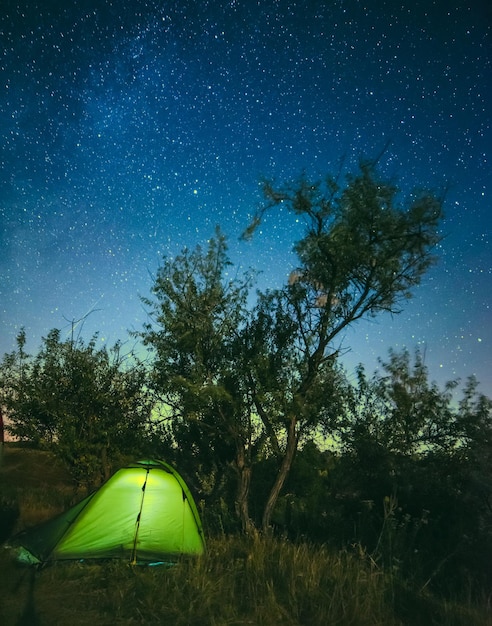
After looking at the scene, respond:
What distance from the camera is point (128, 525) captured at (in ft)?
31.6

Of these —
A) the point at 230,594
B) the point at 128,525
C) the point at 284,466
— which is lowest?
the point at 230,594

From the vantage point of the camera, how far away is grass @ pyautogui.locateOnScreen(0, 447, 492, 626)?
615 cm

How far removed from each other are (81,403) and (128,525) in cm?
730

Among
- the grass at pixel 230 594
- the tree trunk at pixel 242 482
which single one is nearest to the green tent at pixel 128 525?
the grass at pixel 230 594

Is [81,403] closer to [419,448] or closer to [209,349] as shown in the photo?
[209,349]

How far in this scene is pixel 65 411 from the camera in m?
15.9

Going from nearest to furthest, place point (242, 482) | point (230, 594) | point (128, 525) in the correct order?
point (230, 594) → point (128, 525) → point (242, 482)

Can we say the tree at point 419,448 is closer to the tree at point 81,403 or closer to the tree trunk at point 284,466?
the tree trunk at point 284,466

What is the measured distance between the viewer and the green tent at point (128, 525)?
30.1 feet

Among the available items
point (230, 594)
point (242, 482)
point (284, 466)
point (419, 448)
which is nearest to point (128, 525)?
point (230, 594)

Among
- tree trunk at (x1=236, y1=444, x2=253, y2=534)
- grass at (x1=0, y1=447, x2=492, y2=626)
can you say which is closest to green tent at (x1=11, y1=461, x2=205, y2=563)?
grass at (x1=0, y1=447, x2=492, y2=626)

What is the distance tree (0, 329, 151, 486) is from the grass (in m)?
6.79

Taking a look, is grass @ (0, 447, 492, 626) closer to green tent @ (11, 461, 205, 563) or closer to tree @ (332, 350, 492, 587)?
green tent @ (11, 461, 205, 563)

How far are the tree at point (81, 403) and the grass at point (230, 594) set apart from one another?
267 inches
